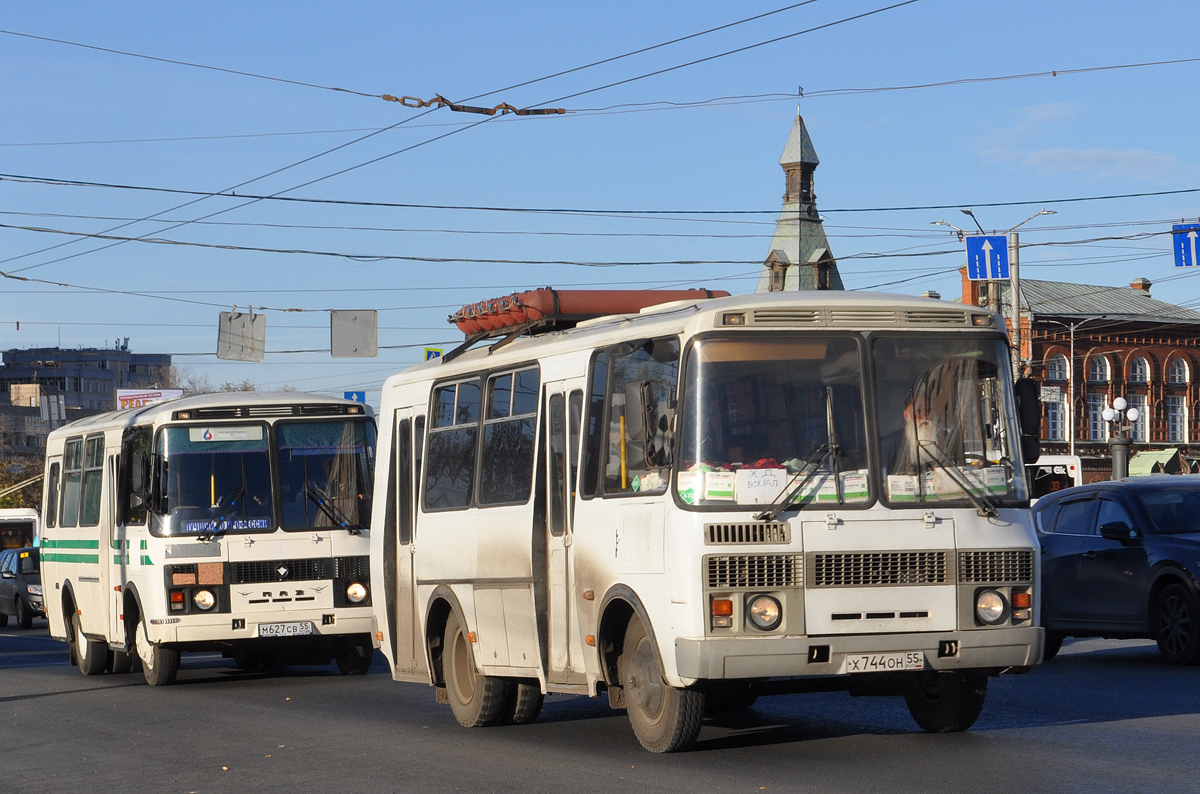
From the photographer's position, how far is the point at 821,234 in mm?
103312

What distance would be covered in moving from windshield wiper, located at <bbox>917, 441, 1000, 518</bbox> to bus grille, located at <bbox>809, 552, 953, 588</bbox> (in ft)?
1.17

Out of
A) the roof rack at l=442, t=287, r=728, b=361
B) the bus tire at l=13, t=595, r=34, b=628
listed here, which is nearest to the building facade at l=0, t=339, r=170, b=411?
the bus tire at l=13, t=595, r=34, b=628

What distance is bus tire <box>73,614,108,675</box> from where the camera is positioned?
20.0 metres

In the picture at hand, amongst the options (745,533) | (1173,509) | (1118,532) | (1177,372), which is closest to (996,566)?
(745,533)

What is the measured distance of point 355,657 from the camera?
18.4 metres

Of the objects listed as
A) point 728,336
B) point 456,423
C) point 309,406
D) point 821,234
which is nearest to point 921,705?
point 728,336

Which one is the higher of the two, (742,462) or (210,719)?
(742,462)

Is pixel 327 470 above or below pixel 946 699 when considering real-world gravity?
above

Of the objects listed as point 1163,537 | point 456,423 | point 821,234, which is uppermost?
point 821,234

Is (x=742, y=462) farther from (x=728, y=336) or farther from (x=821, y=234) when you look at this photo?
(x=821, y=234)

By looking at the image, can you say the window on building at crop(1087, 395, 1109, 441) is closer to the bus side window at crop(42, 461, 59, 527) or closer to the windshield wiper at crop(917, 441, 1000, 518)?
the bus side window at crop(42, 461, 59, 527)

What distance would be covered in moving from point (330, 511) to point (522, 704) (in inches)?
221

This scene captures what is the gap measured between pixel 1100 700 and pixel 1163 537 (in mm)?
3625

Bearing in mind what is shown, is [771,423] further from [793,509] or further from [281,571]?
[281,571]
